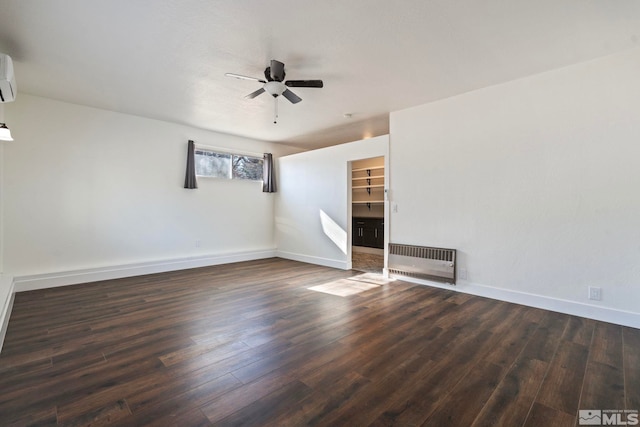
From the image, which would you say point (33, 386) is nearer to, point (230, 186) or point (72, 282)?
point (72, 282)

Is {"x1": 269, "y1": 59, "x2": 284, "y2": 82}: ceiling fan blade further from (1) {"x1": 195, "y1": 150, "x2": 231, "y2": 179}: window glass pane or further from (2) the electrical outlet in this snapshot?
(2) the electrical outlet

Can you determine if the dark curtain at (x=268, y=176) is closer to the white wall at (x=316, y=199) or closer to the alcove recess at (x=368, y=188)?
the white wall at (x=316, y=199)

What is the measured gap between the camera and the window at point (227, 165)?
5895 millimetres

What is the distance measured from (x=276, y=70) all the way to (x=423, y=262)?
3392 mm

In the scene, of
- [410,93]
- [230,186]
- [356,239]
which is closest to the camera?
[410,93]

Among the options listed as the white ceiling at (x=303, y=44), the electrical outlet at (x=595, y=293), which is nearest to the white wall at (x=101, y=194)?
the white ceiling at (x=303, y=44)

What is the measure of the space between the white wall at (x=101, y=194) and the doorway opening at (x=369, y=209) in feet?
11.3

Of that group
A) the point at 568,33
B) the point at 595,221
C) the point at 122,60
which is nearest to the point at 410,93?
the point at 568,33

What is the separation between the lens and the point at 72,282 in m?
4.36

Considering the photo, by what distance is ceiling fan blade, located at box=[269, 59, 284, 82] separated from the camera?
9.79 ft

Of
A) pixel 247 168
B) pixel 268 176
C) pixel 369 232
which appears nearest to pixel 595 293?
pixel 369 232

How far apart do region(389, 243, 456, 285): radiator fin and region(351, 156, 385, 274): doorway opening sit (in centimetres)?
234

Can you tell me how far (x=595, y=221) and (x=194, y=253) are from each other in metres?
6.32

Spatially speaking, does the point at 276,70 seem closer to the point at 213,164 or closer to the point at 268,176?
the point at 213,164
